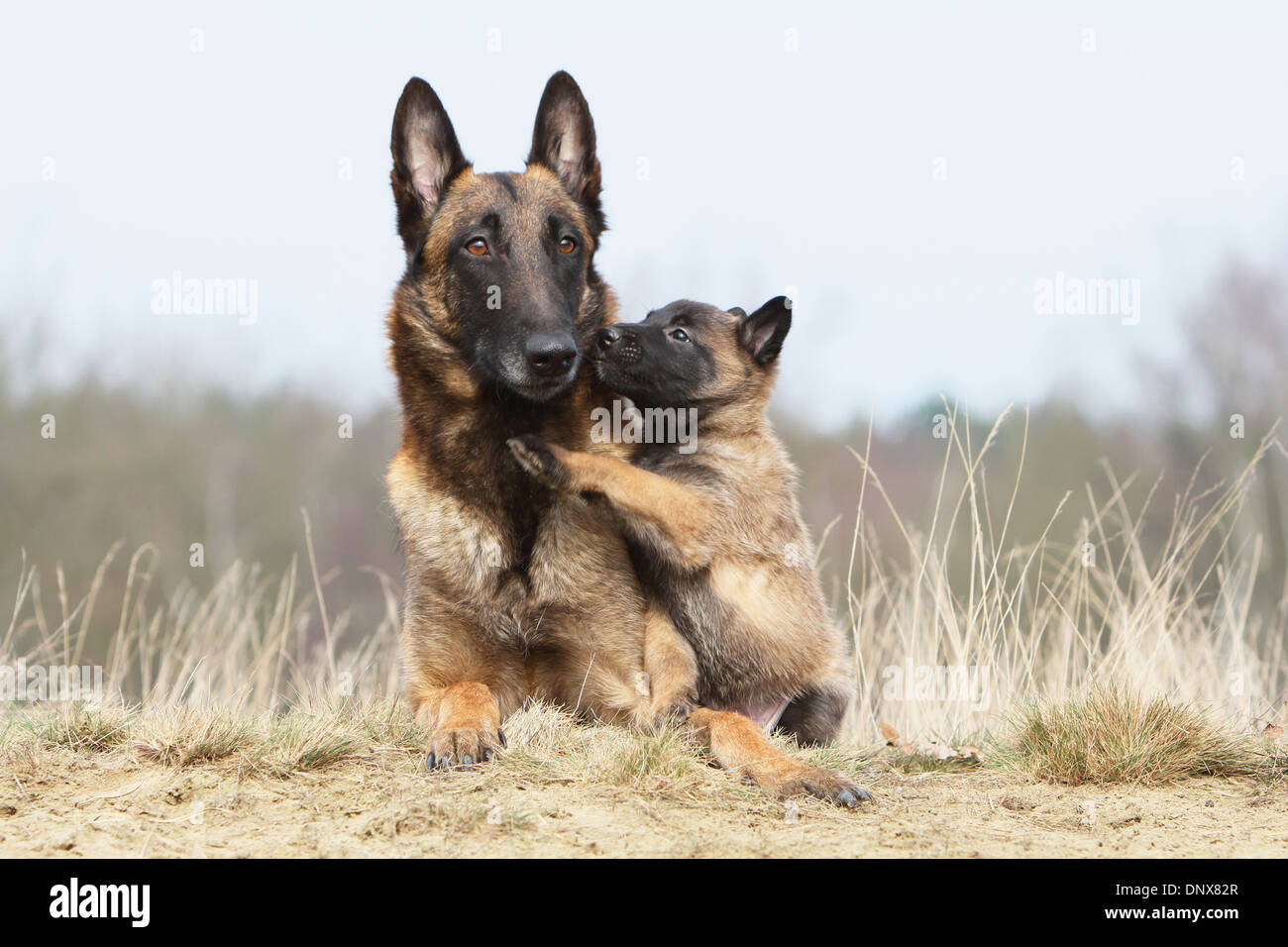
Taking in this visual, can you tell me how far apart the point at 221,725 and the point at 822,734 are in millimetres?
2507

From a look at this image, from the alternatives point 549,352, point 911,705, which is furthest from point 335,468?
point 549,352

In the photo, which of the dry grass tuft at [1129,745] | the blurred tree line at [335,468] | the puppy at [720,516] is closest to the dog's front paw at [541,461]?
the puppy at [720,516]

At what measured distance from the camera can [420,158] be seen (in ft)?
16.0

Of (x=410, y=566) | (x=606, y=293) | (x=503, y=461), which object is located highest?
(x=606, y=293)

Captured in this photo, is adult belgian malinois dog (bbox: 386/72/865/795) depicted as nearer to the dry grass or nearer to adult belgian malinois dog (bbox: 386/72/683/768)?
adult belgian malinois dog (bbox: 386/72/683/768)

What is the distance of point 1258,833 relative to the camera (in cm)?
347

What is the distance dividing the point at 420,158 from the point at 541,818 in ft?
9.96

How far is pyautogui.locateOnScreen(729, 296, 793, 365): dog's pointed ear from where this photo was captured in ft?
17.6

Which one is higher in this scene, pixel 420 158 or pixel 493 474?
pixel 420 158

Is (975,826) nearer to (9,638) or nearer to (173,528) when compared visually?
(9,638)

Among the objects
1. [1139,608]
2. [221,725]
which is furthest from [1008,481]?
[221,725]

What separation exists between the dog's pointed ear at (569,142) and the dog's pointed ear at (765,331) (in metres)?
0.90

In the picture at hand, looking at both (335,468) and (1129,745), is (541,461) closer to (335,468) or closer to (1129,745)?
(1129,745)

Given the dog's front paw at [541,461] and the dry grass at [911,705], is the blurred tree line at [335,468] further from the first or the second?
the dog's front paw at [541,461]
